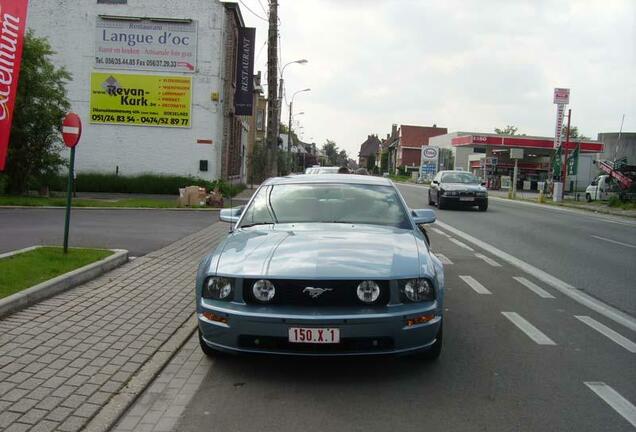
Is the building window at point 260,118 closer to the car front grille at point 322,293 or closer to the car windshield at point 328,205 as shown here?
the car windshield at point 328,205

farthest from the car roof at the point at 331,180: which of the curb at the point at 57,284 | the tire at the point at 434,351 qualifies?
the curb at the point at 57,284

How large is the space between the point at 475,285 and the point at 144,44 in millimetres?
20801

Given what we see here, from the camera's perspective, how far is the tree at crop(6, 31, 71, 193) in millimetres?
18469

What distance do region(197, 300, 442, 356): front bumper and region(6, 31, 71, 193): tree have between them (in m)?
16.6

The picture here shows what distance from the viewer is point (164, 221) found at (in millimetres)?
15320

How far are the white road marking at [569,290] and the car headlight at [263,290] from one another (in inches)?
155

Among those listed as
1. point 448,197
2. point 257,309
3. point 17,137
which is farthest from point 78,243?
point 448,197

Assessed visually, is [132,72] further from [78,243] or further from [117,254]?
[117,254]

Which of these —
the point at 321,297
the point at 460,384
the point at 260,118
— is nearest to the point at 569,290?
the point at 460,384

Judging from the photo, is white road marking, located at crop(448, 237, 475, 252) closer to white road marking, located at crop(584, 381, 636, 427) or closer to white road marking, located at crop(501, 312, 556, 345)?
white road marking, located at crop(501, 312, 556, 345)

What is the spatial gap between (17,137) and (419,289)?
17.5m

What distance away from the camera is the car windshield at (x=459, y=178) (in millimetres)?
24359

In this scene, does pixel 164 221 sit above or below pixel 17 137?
below

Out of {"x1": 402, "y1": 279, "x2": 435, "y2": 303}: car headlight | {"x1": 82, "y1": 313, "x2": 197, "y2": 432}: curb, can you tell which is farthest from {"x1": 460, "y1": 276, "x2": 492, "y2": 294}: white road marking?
{"x1": 82, "y1": 313, "x2": 197, "y2": 432}: curb
